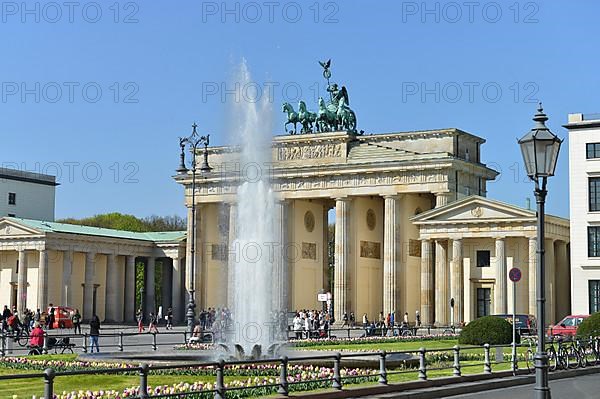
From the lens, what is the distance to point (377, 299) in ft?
300

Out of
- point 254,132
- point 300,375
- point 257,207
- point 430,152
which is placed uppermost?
point 430,152

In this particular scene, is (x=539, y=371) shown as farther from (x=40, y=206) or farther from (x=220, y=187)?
(x=40, y=206)

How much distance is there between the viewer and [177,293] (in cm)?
9781

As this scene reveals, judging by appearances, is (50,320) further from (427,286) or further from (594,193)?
(594,193)

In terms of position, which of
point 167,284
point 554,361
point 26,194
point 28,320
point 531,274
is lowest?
point 554,361

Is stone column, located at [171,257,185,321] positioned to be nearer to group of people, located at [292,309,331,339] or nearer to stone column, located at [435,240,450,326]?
group of people, located at [292,309,331,339]

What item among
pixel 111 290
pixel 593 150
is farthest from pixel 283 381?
pixel 111 290

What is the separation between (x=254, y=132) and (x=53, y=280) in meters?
59.6

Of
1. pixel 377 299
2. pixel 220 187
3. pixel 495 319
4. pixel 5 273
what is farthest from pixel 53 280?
pixel 495 319

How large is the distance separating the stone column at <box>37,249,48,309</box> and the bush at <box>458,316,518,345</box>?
51062mm

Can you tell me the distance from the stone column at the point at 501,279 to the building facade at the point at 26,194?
221ft

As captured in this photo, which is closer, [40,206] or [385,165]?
[385,165]

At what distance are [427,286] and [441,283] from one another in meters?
3.12

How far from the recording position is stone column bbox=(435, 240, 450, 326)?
77.1m
